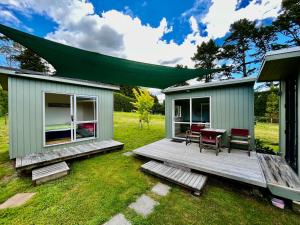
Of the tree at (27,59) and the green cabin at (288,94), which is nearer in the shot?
the green cabin at (288,94)

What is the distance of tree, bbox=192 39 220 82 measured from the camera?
14594mm

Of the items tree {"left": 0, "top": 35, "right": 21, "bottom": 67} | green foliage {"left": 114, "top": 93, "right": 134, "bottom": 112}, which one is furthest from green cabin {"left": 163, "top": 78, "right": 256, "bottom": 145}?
green foliage {"left": 114, "top": 93, "right": 134, "bottom": 112}

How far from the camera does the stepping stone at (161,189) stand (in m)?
2.62

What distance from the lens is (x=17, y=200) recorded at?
2.39 meters

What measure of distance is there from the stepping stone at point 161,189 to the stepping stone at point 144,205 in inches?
9.9

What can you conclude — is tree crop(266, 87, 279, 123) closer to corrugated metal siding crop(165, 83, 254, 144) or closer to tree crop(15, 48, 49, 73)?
corrugated metal siding crop(165, 83, 254, 144)

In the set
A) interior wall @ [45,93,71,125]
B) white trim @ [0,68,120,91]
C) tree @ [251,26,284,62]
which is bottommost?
interior wall @ [45,93,71,125]

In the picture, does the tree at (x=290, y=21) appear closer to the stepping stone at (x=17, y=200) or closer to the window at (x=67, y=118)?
the window at (x=67, y=118)

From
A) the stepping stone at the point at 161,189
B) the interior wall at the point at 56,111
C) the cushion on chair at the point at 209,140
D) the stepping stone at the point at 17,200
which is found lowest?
the stepping stone at the point at 161,189

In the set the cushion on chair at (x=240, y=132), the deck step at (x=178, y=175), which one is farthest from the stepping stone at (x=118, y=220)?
the cushion on chair at (x=240, y=132)

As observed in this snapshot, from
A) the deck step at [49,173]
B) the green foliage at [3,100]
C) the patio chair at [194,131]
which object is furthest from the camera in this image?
the green foliage at [3,100]


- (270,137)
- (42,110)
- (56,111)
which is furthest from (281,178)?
(56,111)

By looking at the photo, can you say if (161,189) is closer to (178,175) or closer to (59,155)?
(178,175)

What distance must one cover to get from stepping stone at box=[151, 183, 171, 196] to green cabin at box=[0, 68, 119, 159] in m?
3.40
